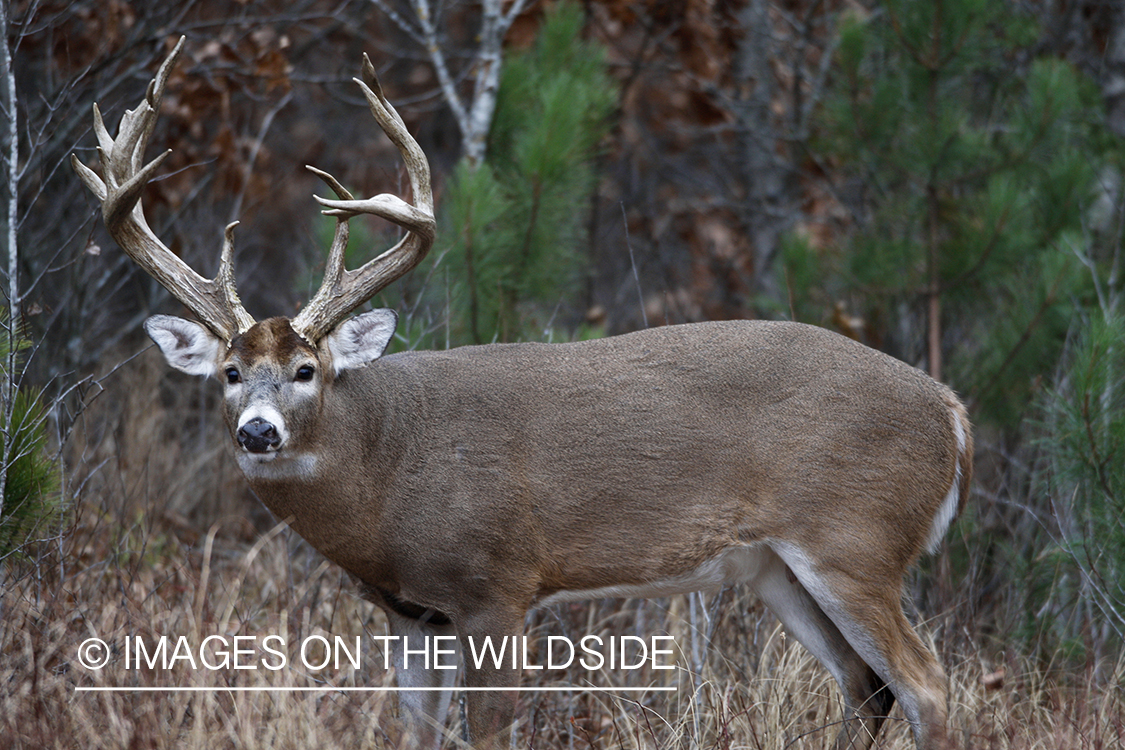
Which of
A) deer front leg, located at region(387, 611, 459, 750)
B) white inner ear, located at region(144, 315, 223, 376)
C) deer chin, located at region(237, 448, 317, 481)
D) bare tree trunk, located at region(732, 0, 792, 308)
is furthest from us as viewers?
bare tree trunk, located at region(732, 0, 792, 308)

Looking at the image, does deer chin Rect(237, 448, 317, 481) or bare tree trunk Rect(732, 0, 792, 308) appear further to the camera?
bare tree trunk Rect(732, 0, 792, 308)

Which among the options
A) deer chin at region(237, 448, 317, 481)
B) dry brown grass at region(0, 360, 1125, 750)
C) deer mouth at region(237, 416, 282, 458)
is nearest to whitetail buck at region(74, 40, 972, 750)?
deer chin at region(237, 448, 317, 481)

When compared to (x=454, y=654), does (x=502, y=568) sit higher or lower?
higher

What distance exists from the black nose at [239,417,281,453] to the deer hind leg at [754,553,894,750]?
1.85m

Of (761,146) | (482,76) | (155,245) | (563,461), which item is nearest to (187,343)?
(155,245)

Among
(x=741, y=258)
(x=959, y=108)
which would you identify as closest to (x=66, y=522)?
(x=959, y=108)

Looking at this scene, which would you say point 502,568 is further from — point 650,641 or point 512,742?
point 650,641

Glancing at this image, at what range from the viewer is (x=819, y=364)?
4453mm

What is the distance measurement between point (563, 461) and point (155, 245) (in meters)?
1.65

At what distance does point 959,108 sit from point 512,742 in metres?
4.93

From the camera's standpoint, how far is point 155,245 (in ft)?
14.4

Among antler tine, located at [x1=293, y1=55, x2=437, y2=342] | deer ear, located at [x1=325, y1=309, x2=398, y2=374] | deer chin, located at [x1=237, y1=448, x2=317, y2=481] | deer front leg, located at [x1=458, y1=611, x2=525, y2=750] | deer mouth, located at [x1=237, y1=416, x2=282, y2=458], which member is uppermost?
antler tine, located at [x1=293, y1=55, x2=437, y2=342]

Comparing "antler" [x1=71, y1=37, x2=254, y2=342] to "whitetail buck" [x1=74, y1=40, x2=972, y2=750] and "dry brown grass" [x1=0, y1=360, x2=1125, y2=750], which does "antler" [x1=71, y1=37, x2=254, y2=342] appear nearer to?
"whitetail buck" [x1=74, y1=40, x2=972, y2=750]

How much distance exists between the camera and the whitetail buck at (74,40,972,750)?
4.26 metres
